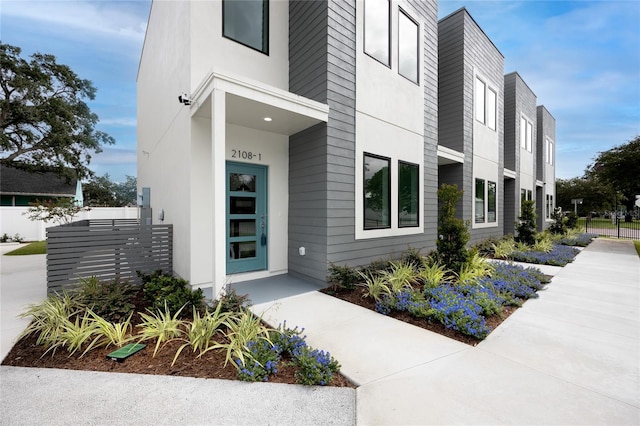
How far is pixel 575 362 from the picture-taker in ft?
8.64

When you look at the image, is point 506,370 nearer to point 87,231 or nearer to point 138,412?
point 138,412

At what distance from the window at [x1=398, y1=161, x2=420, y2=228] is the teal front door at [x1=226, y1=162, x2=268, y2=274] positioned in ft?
10.4

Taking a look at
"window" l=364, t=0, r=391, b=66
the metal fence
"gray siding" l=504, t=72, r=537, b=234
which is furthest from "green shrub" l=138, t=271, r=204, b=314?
the metal fence

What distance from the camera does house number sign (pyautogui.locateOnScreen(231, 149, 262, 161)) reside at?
17.7ft

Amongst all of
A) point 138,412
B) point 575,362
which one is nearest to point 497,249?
point 575,362

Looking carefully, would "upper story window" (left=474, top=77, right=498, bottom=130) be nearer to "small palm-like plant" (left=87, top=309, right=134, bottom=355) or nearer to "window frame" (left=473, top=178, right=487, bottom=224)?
"window frame" (left=473, top=178, right=487, bottom=224)

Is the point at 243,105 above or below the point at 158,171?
above

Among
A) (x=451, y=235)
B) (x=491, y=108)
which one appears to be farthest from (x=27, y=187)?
(x=491, y=108)

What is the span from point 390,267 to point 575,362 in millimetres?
3447

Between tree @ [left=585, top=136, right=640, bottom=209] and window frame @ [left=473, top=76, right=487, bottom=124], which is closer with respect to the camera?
window frame @ [left=473, top=76, right=487, bottom=124]

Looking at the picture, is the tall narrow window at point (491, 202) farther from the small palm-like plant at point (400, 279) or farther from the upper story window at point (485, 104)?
the small palm-like plant at point (400, 279)

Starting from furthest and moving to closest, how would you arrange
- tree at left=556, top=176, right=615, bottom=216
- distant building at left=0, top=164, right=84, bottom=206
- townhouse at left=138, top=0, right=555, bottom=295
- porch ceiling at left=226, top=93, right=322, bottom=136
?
tree at left=556, top=176, right=615, bottom=216, distant building at left=0, top=164, right=84, bottom=206, townhouse at left=138, top=0, right=555, bottom=295, porch ceiling at left=226, top=93, right=322, bottom=136

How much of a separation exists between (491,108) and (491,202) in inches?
146

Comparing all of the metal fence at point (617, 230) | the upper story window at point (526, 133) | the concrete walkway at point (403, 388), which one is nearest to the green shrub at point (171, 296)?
the concrete walkway at point (403, 388)
